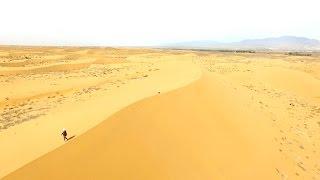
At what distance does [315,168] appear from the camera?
45.3 feet

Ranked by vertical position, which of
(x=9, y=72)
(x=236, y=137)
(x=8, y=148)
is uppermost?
(x=8, y=148)

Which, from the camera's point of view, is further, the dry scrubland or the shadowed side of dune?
the dry scrubland

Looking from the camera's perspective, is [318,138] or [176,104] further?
[318,138]

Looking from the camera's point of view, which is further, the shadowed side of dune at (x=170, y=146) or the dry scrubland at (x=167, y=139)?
the dry scrubland at (x=167, y=139)

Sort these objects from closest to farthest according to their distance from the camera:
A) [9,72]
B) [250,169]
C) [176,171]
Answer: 1. [176,171]
2. [250,169]
3. [9,72]

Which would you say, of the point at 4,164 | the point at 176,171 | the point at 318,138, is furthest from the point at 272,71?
the point at 4,164

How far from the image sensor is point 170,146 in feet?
35.0

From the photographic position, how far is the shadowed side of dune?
334 inches

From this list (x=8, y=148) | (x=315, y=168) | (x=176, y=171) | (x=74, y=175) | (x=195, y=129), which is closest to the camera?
(x=74, y=175)

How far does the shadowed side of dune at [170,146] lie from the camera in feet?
27.8

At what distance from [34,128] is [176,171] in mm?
6038

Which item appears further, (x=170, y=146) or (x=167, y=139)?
(x=167, y=139)

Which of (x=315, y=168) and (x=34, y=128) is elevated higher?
(x=34, y=128)

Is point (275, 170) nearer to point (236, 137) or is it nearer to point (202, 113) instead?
point (236, 137)
